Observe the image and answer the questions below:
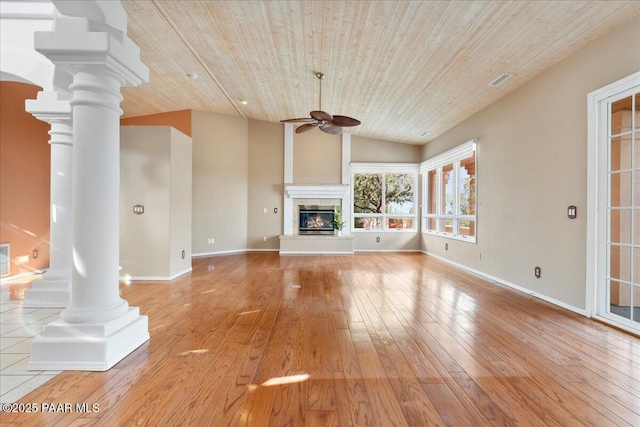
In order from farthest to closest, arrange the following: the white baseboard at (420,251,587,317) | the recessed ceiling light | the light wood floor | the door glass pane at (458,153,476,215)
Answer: the door glass pane at (458,153,476,215)
the recessed ceiling light
the white baseboard at (420,251,587,317)
the light wood floor

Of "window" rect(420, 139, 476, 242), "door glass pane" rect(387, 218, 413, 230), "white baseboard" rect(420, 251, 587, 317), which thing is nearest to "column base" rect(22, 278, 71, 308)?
"white baseboard" rect(420, 251, 587, 317)

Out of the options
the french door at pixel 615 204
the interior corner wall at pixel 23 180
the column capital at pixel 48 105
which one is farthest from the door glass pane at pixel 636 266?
the interior corner wall at pixel 23 180

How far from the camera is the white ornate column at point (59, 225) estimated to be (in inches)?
139

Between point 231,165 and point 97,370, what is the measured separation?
254 inches

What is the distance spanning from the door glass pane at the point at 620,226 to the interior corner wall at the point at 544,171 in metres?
0.23

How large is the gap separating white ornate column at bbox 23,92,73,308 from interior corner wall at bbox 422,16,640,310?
18.8 ft

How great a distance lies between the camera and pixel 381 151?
8531 mm

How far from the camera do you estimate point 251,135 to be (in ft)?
27.5

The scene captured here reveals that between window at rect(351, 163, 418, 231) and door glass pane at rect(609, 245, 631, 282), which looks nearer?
door glass pane at rect(609, 245, 631, 282)

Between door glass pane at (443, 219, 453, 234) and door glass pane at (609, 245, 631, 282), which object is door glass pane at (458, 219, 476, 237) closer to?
door glass pane at (443, 219, 453, 234)

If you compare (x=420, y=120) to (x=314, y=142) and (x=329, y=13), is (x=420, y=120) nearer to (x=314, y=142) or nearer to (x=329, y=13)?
(x=314, y=142)

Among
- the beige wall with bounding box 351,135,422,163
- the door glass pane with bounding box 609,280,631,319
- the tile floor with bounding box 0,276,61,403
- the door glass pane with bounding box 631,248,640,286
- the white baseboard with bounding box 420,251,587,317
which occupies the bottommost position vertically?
the tile floor with bounding box 0,276,61,403

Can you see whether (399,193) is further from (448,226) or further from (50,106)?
(50,106)

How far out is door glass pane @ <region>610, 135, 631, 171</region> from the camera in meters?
3.03
